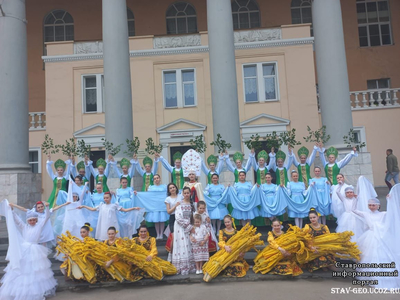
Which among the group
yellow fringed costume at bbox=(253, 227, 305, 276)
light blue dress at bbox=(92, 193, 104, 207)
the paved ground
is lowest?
the paved ground

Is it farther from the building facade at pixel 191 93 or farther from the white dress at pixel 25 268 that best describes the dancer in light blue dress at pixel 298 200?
the building facade at pixel 191 93

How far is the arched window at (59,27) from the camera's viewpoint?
21.4m

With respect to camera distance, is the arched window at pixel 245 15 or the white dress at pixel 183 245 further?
the arched window at pixel 245 15

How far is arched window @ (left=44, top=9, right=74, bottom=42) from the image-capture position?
70.2 feet

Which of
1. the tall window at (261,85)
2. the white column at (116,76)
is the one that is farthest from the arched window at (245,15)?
the white column at (116,76)

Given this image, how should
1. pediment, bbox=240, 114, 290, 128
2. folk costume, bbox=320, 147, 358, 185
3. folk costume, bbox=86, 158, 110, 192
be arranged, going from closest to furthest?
folk costume, bbox=320, 147, 358, 185, folk costume, bbox=86, 158, 110, 192, pediment, bbox=240, 114, 290, 128

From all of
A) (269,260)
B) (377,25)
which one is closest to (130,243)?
(269,260)

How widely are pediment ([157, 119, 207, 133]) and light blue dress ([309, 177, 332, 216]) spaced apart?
9994mm

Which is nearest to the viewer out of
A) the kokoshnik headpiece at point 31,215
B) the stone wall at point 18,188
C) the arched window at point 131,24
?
the kokoshnik headpiece at point 31,215

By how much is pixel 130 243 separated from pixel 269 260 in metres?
2.58

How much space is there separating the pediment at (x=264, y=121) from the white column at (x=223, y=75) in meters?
6.49

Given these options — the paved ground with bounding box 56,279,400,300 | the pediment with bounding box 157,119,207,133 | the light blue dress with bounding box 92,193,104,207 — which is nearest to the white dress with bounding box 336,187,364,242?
the paved ground with bounding box 56,279,400,300

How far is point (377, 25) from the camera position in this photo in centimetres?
2153

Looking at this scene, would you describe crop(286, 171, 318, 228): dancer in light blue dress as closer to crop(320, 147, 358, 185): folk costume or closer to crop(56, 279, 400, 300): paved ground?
crop(320, 147, 358, 185): folk costume
